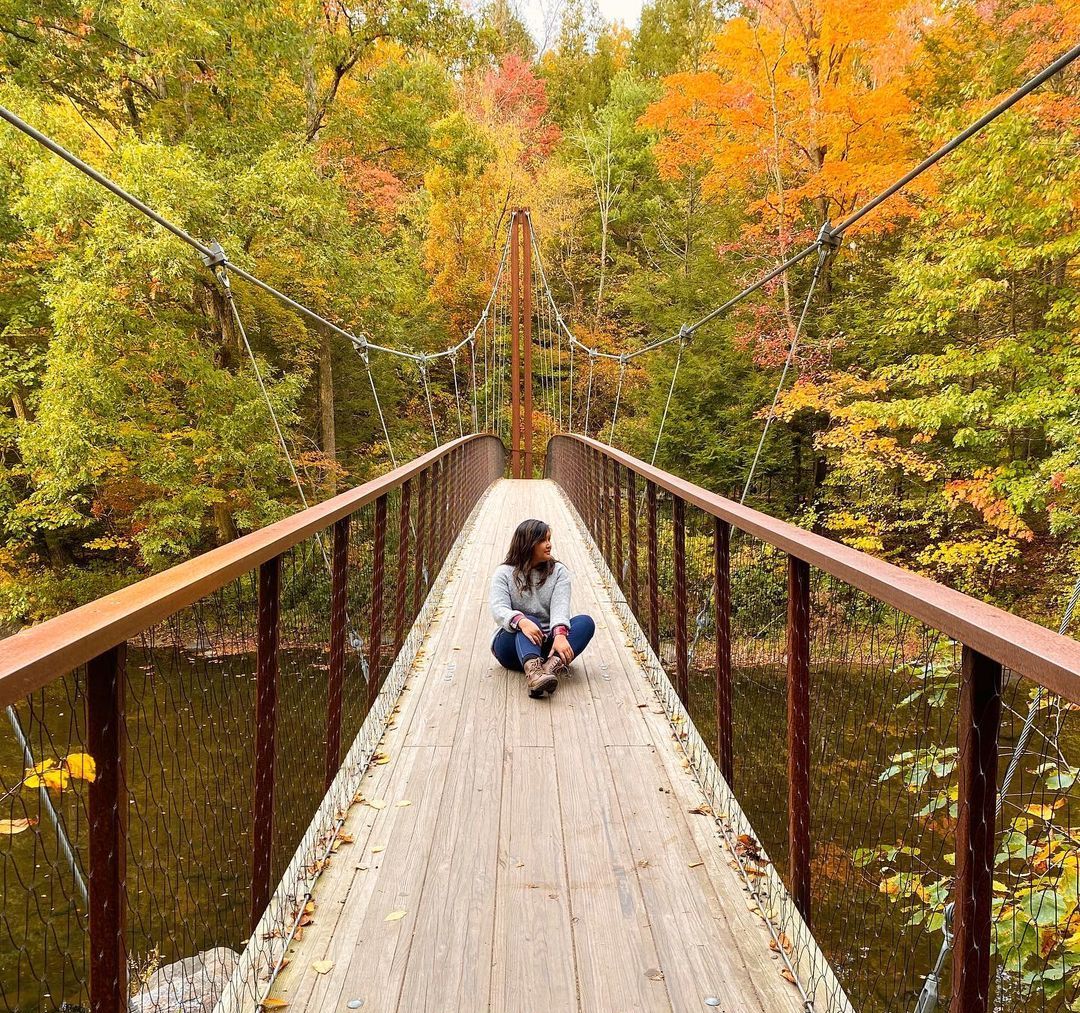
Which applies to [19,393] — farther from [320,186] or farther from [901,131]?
[901,131]

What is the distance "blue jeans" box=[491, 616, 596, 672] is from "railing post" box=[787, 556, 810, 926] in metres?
1.48

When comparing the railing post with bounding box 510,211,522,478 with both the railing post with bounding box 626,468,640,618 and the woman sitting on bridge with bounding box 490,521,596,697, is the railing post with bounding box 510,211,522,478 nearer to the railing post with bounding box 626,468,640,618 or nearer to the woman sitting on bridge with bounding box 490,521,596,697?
the railing post with bounding box 626,468,640,618

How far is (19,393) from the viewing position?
1157 cm

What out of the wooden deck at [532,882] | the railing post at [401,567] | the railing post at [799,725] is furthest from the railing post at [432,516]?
the railing post at [799,725]

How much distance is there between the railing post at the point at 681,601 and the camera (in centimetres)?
260

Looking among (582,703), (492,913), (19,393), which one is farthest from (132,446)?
(492,913)

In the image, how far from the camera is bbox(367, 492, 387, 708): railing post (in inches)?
105

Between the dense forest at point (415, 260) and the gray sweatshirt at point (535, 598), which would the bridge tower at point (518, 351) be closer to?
the dense forest at point (415, 260)

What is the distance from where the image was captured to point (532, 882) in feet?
5.56

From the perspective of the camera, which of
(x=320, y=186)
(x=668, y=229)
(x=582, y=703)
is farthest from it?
(x=668, y=229)

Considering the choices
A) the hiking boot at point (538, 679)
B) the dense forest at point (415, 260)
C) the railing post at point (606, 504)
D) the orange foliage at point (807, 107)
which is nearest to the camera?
the hiking boot at point (538, 679)

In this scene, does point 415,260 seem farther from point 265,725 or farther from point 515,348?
Result: point 265,725

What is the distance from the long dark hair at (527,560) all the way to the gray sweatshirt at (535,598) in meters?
0.02

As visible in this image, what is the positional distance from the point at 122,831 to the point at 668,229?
762 inches
